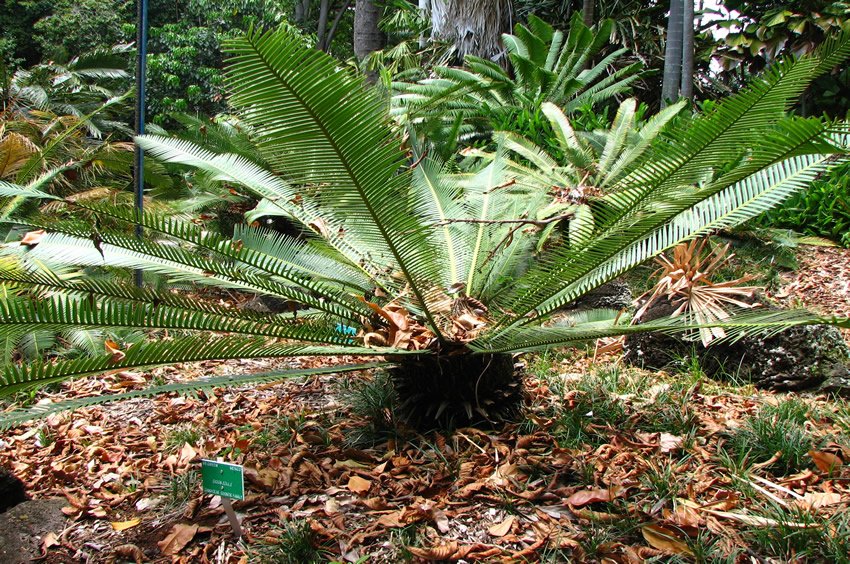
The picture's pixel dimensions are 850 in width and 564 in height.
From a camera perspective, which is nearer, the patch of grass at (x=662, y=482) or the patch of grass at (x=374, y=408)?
the patch of grass at (x=662, y=482)

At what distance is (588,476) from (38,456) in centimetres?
209

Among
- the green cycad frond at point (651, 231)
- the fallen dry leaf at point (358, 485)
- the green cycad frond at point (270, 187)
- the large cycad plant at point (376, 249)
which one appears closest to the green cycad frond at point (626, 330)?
the large cycad plant at point (376, 249)

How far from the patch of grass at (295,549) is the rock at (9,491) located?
88 cm

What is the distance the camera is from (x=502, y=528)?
178 cm

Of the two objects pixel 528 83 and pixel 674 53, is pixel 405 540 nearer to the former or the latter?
pixel 528 83

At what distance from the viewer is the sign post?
5.58 feet

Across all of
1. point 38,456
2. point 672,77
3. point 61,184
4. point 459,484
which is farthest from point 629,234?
point 672,77

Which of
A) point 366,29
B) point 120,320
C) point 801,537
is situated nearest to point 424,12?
point 366,29

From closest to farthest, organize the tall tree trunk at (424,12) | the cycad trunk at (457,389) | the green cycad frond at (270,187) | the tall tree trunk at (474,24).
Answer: the cycad trunk at (457,389) → the green cycad frond at (270,187) → the tall tree trunk at (474,24) → the tall tree trunk at (424,12)

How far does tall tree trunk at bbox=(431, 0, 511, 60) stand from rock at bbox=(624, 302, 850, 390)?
6626 mm

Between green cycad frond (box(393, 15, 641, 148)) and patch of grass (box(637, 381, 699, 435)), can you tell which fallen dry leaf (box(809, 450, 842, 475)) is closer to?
patch of grass (box(637, 381, 699, 435))

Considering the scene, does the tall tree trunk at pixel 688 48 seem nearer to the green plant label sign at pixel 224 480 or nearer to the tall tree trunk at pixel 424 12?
the tall tree trunk at pixel 424 12

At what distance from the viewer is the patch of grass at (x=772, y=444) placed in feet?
6.66

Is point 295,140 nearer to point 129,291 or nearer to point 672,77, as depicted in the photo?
point 129,291
